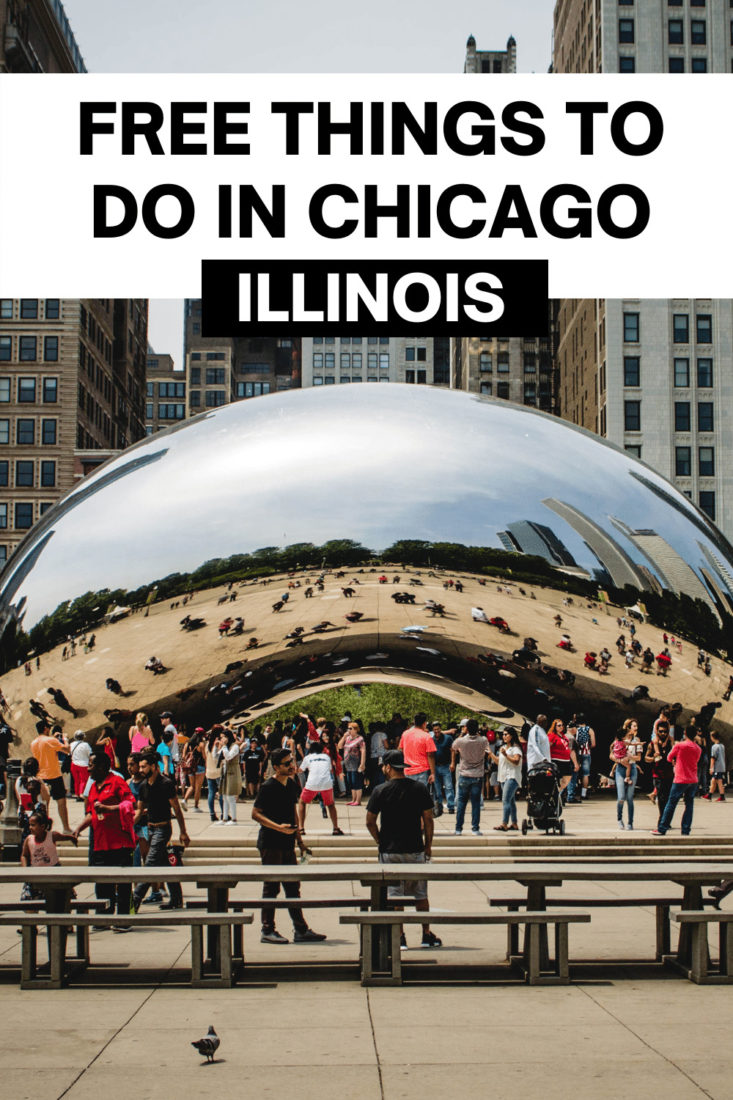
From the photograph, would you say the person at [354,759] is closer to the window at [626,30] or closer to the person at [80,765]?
the person at [80,765]

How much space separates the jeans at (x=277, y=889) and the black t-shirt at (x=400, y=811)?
76cm

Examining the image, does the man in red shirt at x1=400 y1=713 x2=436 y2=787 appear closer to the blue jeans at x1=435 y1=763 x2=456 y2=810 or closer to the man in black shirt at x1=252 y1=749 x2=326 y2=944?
the man in black shirt at x1=252 y1=749 x2=326 y2=944

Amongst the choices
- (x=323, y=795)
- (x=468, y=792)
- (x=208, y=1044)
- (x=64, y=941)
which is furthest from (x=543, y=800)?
(x=208, y=1044)

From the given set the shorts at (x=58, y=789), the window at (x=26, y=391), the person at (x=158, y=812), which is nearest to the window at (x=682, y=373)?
the window at (x=26, y=391)

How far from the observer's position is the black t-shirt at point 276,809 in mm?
7762

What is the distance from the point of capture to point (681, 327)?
6259 cm

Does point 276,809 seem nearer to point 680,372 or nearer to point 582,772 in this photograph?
point 582,772

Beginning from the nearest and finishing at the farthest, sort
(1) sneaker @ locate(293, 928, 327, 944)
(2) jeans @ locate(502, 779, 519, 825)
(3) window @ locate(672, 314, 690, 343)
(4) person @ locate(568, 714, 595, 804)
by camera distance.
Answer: (1) sneaker @ locate(293, 928, 327, 944) → (4) person @ locate(568, 714, 595, 804) → (2) jeans @ locate(502, 779, 519, 825) → (3) window @ locate(672, 314, 690, 343)

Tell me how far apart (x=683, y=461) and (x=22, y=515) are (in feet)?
115

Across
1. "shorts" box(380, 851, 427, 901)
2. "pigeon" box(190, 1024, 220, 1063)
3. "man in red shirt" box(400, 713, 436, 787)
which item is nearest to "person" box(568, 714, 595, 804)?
"man in red shirt" box(400, 713, 436, 787)

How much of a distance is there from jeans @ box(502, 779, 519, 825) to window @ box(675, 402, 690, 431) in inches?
2050

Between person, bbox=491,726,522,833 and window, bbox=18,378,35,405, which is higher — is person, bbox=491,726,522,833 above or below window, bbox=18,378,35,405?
below

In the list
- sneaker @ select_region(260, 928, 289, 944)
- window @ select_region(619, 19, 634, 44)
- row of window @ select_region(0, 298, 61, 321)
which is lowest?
sneaker @ select_region(260, 928, 289, 944)

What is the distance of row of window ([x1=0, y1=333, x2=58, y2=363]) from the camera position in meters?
65.0
